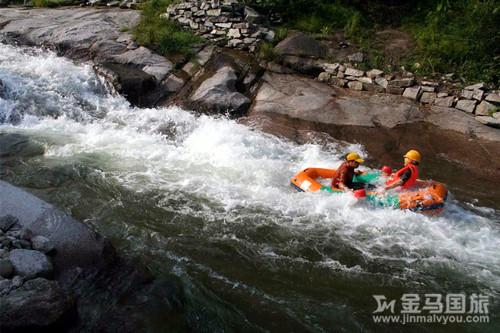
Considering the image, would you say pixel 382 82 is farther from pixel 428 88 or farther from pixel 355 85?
pixel 428 88

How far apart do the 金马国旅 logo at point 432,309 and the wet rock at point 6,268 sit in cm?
344

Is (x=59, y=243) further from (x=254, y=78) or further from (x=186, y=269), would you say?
(x=254, y=78)

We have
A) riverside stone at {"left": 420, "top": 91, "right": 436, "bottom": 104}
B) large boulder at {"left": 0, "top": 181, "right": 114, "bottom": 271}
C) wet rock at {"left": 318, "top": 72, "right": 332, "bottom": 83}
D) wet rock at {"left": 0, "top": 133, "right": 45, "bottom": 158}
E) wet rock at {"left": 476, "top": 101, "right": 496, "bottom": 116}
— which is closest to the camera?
large boulder at {"left": 0, "top": 181, "right": 114, "bottom": 271}

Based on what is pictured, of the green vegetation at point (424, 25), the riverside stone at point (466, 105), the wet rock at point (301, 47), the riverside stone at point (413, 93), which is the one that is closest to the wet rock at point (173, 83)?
the wet rock at point (301, 47)

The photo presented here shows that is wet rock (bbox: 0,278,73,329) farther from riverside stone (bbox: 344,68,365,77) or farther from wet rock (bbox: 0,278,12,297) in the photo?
riverside stone (bbox: 344,68,365,77)

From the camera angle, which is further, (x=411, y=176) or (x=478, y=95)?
(x=478, y=95)

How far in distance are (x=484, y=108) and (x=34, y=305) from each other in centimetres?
942

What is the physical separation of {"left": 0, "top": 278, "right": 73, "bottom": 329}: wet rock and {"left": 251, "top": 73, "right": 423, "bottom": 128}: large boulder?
22.5 feet

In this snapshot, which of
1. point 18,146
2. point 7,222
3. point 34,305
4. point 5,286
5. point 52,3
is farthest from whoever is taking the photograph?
point 52,3

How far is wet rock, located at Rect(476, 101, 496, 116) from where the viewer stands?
367 inches

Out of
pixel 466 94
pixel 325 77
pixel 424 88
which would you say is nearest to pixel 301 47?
pixel 325 77

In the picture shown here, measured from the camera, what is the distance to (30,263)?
3.73 m

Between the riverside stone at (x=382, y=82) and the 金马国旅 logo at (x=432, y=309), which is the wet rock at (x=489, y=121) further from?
the 金马国旅 logo at (x=432, y=309)

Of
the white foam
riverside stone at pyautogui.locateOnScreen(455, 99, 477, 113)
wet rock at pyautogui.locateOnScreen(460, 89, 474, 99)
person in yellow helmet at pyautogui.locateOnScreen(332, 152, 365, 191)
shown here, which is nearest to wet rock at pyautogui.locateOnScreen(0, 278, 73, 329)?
the white foam
